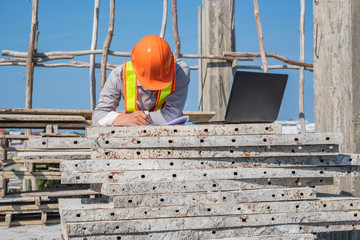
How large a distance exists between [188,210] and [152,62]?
4.70 feet

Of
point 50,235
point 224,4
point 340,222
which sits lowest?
point 50,235

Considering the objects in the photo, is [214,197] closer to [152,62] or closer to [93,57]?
[152,62]

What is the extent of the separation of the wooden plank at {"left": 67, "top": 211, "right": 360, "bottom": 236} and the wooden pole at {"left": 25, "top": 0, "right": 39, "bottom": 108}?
6180 mm

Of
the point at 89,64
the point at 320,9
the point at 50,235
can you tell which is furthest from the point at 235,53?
the point at 50,235

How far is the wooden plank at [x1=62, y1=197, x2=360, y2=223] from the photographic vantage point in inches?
113

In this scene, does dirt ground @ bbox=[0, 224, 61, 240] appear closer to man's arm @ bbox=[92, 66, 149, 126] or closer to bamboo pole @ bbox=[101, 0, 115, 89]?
man's arm @ bbox=[92, 66, 149, 126]

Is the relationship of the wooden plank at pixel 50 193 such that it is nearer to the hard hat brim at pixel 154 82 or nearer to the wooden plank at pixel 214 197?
the hard hat brim at pixel 154 82

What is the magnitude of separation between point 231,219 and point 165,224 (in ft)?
1.29

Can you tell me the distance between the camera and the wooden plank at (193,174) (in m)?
2.91

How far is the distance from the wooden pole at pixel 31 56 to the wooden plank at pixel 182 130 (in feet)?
19.4

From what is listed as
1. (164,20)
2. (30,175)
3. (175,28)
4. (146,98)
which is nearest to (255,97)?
(146,98)

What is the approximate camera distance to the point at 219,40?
9500mm

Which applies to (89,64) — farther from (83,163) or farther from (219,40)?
(83,163)

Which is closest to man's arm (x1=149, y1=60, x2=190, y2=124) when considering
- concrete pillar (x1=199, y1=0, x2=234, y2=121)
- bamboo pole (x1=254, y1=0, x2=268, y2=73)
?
concrete pillar (x1=199, y1=0, x2=234, y2=121)
